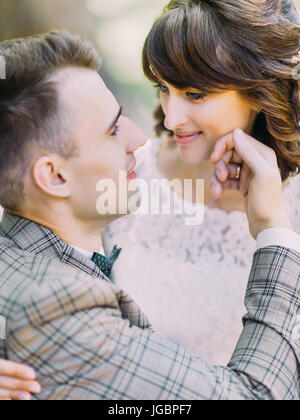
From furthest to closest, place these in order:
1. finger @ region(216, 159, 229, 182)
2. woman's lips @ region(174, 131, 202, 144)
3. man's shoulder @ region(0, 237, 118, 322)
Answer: woman's lips @ region(174, 131, 202, 144) → finger @ region(216, 159, 229, 182) → man's shoulder @ region(0, 237, 118, 322)

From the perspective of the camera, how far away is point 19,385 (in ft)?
3.30

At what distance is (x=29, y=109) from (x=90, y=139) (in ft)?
0.56

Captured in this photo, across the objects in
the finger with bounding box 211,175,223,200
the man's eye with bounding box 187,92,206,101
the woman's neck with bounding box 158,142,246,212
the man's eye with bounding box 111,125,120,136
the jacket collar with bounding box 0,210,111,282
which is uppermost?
the man's eye with bounding box 187,92,206,101

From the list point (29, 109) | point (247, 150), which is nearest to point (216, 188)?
point (247, 150)

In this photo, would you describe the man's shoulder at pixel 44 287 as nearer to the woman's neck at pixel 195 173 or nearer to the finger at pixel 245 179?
the finger at pixel 245 179

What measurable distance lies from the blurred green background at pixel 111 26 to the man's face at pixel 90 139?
37.7 inches

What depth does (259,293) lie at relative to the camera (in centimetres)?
117

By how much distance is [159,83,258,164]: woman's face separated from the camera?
1501mm

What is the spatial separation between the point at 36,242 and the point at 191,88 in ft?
2.19

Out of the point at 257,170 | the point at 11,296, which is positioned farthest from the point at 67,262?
the point at 257,170

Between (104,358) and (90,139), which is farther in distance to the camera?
(90,139)

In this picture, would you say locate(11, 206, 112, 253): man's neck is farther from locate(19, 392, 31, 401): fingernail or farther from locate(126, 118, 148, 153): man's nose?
locate(19, 392, 31, 401): fingernail

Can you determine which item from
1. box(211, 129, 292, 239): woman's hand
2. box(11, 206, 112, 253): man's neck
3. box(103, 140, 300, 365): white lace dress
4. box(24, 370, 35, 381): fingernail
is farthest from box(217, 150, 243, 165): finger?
box(24, 370, 35, 381): fingernail

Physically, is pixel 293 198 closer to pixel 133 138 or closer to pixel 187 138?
pixel 187 138
